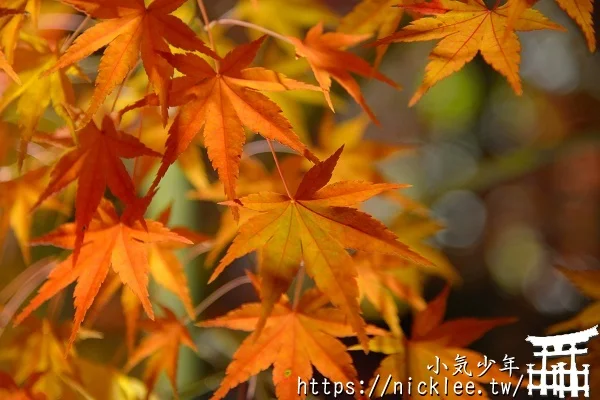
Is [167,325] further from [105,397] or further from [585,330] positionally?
[585,330]

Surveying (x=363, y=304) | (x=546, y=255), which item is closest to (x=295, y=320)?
(x=363, y=304)

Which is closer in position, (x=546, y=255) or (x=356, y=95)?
(x=356, y=95)

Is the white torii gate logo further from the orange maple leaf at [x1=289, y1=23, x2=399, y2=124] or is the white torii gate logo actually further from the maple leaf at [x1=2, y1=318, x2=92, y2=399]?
the maple leaf at [x1=2, y1=318, x2=92, y2=399]

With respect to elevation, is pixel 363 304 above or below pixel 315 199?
above

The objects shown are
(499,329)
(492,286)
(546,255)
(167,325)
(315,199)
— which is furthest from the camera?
(546,255)

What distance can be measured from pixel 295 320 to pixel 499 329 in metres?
2.28

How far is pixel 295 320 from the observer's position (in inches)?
22.6

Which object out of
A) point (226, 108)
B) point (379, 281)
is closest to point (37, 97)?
point (226, 108)

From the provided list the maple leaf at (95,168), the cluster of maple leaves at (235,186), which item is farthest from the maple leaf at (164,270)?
the maple leaf at (95,168)

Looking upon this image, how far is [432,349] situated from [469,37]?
0.30m

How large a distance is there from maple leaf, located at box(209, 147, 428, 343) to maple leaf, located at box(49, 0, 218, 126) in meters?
0.12

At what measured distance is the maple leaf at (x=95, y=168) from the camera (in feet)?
1.67

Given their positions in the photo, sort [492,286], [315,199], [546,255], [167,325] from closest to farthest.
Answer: [315,199]
[167,325]
[492,286]
[546,255]

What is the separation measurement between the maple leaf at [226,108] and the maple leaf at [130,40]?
0.06 ft
